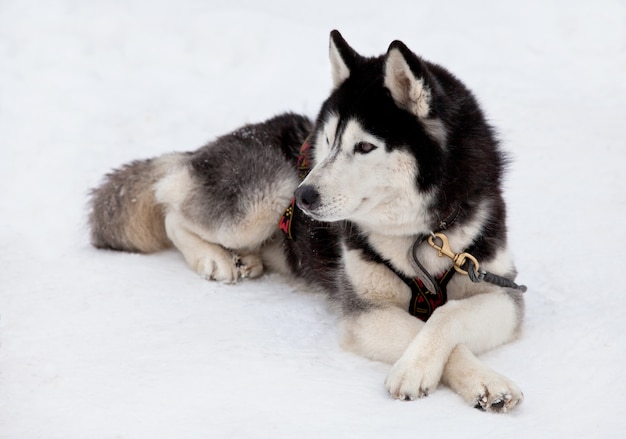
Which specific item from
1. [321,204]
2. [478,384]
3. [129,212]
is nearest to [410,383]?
[478,384]

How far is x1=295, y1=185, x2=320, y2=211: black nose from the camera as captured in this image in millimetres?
3541

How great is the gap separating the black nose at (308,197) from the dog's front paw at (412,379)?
834 mm

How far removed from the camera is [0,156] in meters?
6.81

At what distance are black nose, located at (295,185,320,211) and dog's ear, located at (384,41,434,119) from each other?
23.5 inches

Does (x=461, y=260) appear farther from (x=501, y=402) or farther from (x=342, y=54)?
(x=342, y=54)

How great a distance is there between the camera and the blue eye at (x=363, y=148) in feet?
11.8

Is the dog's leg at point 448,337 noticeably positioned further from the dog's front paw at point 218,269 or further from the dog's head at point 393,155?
the dog's front paw at point 218,269

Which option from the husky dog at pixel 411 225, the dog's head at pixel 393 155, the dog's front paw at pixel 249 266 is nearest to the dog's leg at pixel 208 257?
the dog's front paw at pixel 249 266

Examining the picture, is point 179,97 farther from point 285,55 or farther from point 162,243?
point 162,243

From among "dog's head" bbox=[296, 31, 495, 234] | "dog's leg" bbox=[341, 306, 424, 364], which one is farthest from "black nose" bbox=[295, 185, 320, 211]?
"dog's leg" bbox=[341, 306, 424, 364]

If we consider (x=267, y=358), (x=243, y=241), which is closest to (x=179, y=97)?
(x=243, y=241)

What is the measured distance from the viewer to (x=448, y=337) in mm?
3473

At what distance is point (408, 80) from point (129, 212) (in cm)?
245

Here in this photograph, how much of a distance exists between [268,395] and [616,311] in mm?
2067
